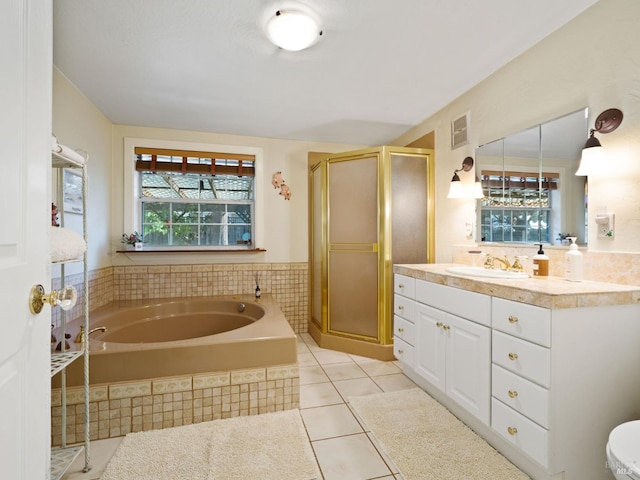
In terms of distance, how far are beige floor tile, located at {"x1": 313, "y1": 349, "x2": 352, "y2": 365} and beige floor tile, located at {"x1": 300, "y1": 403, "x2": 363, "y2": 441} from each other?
75 centimetres

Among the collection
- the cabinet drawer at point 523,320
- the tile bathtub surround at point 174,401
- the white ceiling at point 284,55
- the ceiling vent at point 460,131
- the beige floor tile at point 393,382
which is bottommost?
the beige floor tile at point 393,382

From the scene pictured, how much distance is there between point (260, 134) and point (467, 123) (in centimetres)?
211

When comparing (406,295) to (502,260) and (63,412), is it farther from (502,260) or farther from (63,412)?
(63,412)

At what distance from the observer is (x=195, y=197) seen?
3.55 meters

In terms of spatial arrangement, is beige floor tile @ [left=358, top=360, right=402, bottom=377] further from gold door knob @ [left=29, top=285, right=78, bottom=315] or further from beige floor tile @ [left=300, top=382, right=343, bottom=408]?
gold door knob @ [left=29, top=285, right=78, bottom=315]

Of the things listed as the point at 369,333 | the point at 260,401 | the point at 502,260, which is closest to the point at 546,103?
the point at 502,260

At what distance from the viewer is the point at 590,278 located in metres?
1.64

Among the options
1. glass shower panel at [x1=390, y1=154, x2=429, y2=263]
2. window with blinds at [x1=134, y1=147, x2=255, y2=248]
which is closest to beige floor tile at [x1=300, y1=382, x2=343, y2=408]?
glass shower panel at [x1=390, y1=154, x2=429, y2=263]

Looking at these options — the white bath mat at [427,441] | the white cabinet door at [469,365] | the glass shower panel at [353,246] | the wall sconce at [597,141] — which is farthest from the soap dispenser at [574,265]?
the glass shower panel at [353,246]

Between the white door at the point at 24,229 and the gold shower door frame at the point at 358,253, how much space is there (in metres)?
2.50

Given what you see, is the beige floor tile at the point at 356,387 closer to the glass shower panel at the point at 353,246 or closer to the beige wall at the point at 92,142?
the glass shower panel at the point at 353,246

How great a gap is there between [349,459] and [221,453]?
67 cm

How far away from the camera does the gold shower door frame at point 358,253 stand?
2.94 metres

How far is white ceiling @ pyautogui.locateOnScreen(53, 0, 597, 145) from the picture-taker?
165cm
